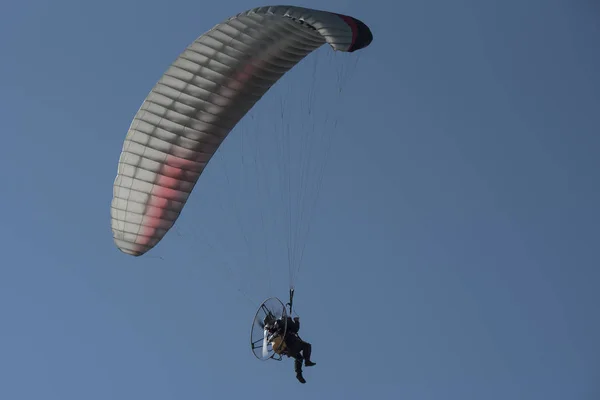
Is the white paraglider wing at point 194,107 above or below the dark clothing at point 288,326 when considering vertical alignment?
above

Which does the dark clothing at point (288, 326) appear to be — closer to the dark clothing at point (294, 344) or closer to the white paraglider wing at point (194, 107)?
the dark clothing at point (294, 344)

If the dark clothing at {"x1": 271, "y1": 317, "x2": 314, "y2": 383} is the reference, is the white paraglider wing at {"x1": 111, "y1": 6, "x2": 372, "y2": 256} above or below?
above

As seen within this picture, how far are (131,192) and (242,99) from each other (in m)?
2.80

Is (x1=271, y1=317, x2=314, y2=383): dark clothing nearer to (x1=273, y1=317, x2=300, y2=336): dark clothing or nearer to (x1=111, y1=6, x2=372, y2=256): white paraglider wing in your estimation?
(x1=273, y1=317, x2=300, y2=336): dark clothing

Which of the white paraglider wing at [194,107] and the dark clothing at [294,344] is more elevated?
the white paraglider wing at [194,107]

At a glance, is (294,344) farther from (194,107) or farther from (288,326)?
(194,107)

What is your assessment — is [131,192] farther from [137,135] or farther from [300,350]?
[300,350]

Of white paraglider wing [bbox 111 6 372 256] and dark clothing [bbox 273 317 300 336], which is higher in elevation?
white paraglider wing [bbox 111 6 372 256]

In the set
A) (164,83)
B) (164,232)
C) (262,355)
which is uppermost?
(164,83)

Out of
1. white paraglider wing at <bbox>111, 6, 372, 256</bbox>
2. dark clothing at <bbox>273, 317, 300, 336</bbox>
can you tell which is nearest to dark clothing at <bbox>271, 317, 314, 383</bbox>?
dark clothing at <bbox>273, 317, 300, 336</bbox>

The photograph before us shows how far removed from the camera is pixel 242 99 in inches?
1168

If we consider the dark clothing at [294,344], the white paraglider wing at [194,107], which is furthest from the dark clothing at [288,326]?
the white paraglider wing at [194,107]

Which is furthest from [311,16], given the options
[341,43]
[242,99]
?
[242,99]

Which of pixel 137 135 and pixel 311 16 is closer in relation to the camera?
pixel 311 16
